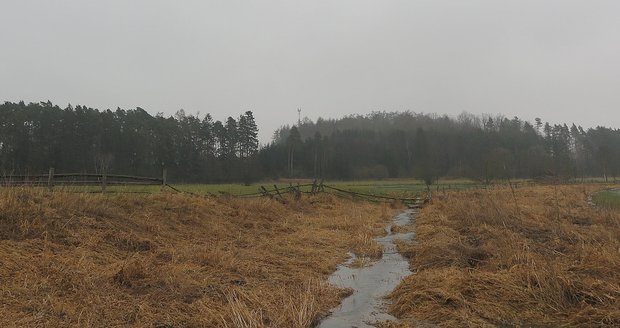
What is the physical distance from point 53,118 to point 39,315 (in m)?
72.3

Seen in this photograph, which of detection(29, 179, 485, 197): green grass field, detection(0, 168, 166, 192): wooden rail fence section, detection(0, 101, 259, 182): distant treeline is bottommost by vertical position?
detection(29, 179, 485, 197): green grass field

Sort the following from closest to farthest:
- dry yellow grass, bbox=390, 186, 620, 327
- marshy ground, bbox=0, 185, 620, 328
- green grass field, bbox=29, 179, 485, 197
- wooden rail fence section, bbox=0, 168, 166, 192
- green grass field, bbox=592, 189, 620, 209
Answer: dry yellow grass, bbox=390, 186, 620, 327, marshy ground, bbox=0, 185, 620, 328, wooden rail fence section, bbox=0, 168, 166, 192, green grass field, bbox=29, 179, 485, 197, green grass field, bbox=592, 189, 620, 209

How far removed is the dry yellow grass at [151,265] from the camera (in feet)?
18.0

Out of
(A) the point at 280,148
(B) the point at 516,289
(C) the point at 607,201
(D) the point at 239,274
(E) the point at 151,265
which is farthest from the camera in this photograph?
(A) the point at 280,148

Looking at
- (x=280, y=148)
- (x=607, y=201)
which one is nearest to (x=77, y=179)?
(x=607, y=201)

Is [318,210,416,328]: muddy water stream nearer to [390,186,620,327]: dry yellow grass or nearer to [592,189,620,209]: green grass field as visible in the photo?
[390,186,620,327]: dry yellow grass

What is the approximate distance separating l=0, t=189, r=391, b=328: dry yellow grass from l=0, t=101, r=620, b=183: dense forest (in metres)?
34.2

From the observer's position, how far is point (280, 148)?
10912 cm

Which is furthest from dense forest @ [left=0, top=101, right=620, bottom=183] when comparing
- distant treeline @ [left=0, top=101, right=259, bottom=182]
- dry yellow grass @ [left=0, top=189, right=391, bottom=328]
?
dry yellow grass @ [left=0, top=189, right=391, bottom=328]

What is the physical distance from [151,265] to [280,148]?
101545mm

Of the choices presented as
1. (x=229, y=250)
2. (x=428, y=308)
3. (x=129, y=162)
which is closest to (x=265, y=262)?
(x=229, y=250)

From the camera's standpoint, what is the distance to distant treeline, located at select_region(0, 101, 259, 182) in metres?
60.3

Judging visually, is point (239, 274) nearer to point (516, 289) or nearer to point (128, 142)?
point (516, 289)

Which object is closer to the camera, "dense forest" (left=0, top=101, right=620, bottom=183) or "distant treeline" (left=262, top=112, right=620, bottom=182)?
"dense forest" (left=0, top=101, right=620, bottom=183)
